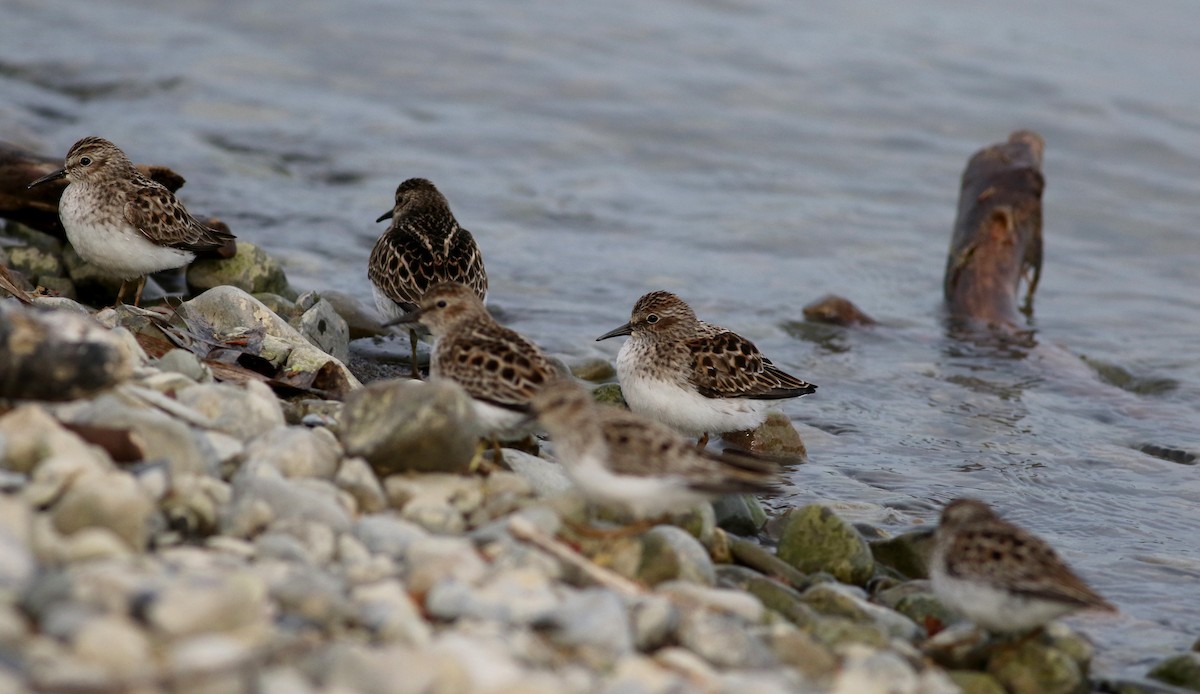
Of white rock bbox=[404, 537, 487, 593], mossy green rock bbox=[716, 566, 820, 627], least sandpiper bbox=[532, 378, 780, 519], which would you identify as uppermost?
least sandpiper bbox=[532, 378, 780, 519]

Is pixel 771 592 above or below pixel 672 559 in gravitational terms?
below

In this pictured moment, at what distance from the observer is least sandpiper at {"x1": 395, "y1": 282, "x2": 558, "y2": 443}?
7148mm

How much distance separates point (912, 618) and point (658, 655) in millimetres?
2108

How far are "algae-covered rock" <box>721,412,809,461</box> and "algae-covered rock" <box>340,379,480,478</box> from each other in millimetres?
3666

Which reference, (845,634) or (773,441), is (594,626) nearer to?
(845,634)

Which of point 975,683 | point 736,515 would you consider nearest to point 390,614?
point 975,683

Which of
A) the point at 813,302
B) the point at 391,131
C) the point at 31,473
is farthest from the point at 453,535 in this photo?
the point at 391,131

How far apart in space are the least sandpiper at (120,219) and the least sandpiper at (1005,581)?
6.45 metres

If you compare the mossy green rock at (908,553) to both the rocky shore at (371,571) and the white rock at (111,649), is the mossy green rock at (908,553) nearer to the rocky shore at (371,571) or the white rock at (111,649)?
Result: the rocky shore at (371,571)

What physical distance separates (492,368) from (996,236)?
7.99 meters

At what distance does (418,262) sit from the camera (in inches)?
390

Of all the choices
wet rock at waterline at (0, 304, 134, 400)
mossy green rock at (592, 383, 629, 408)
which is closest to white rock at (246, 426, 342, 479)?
wet rock at waterline at (0, 304, 134, 400)

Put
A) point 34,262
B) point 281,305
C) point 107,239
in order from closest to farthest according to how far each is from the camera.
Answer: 1. point 107,239
2. point 281,305
3. point 34,262

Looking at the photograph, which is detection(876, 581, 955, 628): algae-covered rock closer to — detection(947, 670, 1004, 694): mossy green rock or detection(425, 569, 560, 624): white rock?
detection(947, 670, 1004, 694): mossy green rock
